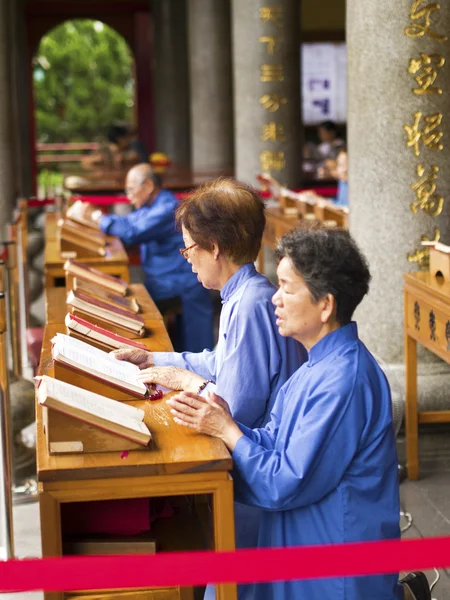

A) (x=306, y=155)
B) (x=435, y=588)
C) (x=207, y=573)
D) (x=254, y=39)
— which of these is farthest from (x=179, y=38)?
(x=207, y=573)

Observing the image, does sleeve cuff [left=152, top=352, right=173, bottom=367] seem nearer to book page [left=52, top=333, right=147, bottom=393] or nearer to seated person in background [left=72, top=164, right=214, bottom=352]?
book page [left=52, top=333, right=147, bottom=393]

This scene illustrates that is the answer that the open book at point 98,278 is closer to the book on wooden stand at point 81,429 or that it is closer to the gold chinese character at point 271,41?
the book on wooden stand at point 81,429

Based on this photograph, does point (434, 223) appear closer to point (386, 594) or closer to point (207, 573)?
point (386, 594)

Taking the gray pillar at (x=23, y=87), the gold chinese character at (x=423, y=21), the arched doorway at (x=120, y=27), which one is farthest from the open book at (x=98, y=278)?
the arched doorway at (x=120, y=27)

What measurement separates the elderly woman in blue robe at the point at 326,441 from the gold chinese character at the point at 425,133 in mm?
2643

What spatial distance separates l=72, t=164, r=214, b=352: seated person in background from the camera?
6.98 meters

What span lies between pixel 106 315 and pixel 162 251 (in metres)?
3.20

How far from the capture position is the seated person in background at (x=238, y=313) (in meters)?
2.96

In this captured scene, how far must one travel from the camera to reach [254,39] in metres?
10.2

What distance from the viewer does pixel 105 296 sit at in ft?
14.7

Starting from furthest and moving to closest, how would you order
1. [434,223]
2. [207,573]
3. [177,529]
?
[434,223] < [177,529] < [207,573]

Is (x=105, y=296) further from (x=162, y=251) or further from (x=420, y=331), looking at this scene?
(x=162, y=251)

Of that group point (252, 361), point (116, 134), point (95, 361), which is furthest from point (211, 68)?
point (252, 361)

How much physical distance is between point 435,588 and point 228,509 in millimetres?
1548
